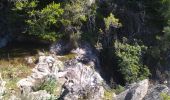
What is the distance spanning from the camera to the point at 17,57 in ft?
78.8

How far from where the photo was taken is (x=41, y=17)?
2377 cm

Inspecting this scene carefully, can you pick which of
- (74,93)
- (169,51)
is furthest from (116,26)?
(74,93)

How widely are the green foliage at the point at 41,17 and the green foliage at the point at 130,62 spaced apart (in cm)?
365

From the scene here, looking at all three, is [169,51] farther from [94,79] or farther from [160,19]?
[94,79]

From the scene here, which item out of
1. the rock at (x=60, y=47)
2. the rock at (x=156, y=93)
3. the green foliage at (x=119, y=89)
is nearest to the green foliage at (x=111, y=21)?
the rock at (x=60, y=47)

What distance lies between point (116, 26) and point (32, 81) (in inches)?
243

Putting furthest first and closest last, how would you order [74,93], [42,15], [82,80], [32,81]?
[42,15] < [32,81] < [82,80] < [74,93]

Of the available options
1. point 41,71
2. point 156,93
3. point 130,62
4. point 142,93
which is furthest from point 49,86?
point 130,62

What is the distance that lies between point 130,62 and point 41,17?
5286mm

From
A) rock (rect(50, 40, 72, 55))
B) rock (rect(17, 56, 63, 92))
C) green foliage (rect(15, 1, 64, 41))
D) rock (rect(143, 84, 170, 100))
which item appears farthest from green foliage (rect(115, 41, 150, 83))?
rock (rect(143, 84, 170, 100))

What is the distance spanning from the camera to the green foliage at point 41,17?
2345cm

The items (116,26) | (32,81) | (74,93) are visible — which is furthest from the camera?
(116,26)

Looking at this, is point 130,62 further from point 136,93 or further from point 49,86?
point 136,93

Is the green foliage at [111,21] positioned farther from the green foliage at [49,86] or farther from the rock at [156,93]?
the rock at [156,93]
